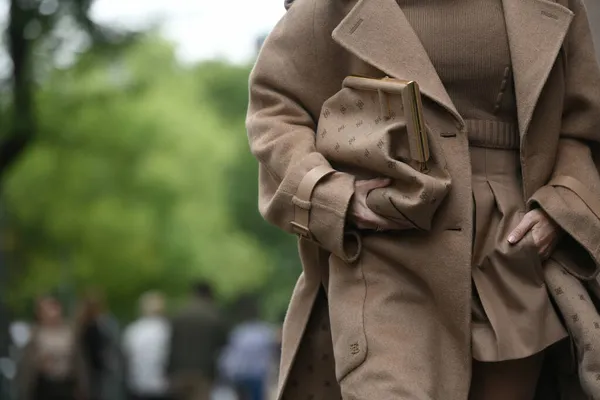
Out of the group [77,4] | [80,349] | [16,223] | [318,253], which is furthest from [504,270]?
[16,223]

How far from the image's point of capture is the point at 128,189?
5372 cm

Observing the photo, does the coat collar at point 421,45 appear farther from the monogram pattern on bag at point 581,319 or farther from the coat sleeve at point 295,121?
the monogram pattern on bag at point 581,319

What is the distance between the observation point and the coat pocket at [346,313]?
4.66m

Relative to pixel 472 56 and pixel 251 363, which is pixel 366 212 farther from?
pixel 251 363

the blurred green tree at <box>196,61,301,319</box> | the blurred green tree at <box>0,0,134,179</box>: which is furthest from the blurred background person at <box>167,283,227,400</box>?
the blurred green tree at <box>196,61,301,319</box>

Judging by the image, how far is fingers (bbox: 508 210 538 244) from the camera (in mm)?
4734

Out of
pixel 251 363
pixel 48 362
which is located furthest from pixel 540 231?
pixel 251 363

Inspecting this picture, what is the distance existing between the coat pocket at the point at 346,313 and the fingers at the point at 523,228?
443 mm

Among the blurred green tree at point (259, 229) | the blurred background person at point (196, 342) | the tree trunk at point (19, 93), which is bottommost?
the blurred green tree at point (259, 229)

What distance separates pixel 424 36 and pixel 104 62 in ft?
77.9

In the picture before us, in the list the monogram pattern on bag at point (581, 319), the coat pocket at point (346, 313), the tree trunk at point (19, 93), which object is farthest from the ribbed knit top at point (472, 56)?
the tree trunk at point (19, 93)

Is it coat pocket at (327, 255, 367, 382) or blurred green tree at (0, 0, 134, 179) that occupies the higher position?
coat pocket at (327, 255, 367, 382)

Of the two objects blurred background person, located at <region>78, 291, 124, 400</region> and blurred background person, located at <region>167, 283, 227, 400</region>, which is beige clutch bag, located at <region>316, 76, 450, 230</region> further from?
blurred background person, located at <region>78, 291, 124, 400</region>

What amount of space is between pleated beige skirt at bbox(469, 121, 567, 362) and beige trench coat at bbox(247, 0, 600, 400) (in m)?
0.06
